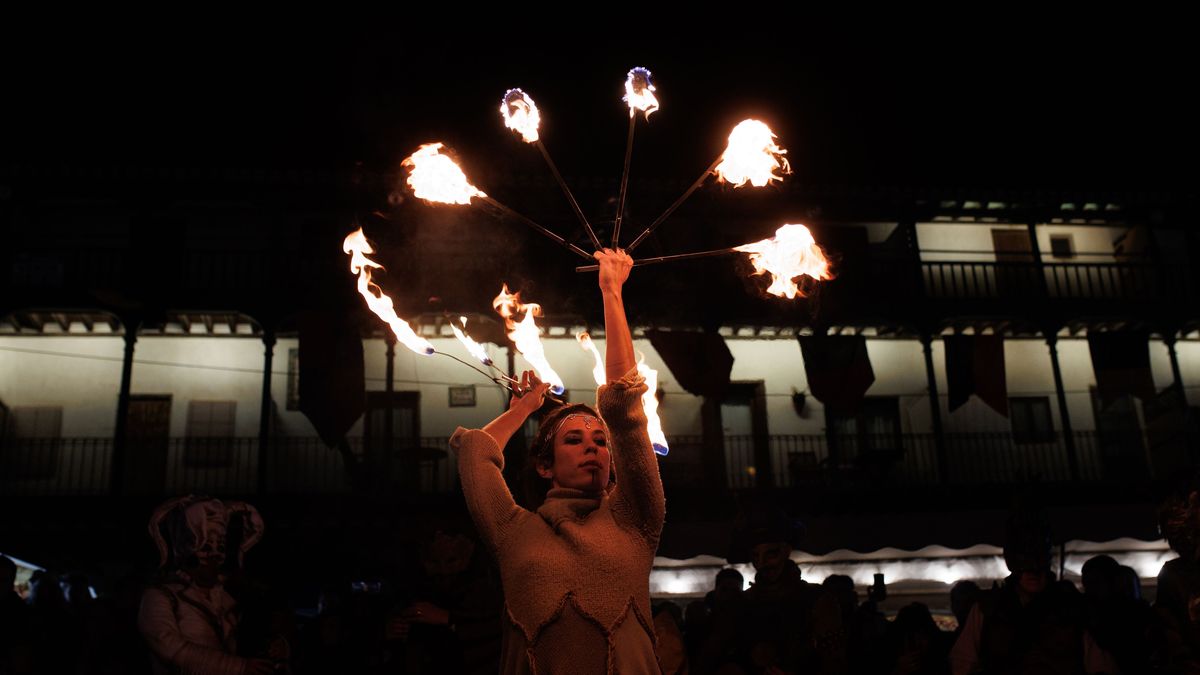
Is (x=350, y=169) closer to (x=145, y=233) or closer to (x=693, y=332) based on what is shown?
(x=145, y=233)

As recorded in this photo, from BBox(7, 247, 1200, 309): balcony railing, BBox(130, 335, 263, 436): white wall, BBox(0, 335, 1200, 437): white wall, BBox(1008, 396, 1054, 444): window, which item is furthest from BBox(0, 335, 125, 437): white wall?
BBox(1008, 396, 1054, 444): window

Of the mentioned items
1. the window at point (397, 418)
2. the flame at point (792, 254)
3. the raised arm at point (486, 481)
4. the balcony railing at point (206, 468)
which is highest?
the window at point (397, 418)

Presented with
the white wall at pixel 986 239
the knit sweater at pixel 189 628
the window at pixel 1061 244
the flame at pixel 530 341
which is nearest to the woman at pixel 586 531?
the flame at pixel 530 341

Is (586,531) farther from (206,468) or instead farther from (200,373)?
(200,373)

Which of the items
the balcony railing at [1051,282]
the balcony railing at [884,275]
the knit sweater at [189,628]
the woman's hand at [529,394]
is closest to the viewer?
the woman's hand at [529,394]

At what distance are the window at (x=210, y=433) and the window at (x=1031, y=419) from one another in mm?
16559

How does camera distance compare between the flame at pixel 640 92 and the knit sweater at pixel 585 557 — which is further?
the flame at pixel 640 92

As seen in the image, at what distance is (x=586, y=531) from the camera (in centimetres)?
328

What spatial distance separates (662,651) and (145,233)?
1653 cm

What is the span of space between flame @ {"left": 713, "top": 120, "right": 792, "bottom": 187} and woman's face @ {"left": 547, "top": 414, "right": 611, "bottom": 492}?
1.74 m

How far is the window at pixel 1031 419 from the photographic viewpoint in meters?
20.3

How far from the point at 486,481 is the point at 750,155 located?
222cm

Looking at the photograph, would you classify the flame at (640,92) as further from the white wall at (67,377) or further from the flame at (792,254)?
the white wall at (67,377)

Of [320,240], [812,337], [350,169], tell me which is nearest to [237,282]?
[320,240]
